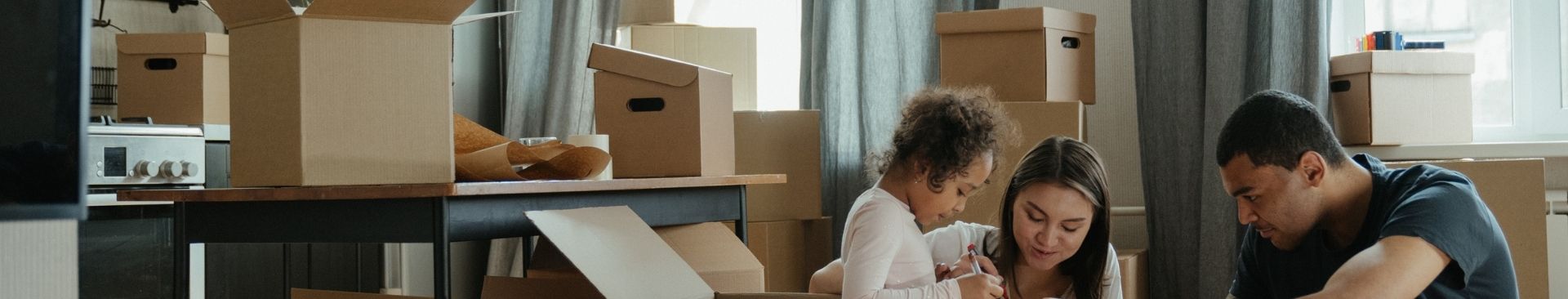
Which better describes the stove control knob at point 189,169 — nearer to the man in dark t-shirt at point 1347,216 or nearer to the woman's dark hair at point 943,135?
the woman's dark hair at point 943,135

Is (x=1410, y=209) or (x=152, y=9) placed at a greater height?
(x=152, y=9)

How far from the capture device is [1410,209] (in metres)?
1.48

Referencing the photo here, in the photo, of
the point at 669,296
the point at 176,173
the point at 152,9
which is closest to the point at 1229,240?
the point at 669,296

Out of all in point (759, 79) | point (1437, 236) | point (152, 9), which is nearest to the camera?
point (1437, 236)

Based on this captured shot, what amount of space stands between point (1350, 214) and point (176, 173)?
2550mm

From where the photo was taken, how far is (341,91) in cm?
167

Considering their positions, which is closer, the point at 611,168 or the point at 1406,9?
the point at 611,168

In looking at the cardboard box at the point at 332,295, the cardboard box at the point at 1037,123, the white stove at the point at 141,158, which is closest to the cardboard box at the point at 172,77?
the white stove at the point at 141,158

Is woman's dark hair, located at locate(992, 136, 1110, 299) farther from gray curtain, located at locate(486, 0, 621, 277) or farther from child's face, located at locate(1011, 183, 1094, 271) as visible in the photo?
gray curtain, located at locate(486, 0, 621, 277)

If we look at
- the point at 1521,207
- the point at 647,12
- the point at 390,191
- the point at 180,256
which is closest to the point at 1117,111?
the point at 1521,207

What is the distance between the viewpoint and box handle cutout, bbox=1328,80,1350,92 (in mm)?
2742

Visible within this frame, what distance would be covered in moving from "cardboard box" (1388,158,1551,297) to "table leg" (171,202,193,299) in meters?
2.32

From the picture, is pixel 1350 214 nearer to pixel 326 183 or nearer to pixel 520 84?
pixel 326 183

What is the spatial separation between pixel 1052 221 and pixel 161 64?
2.46 meters
